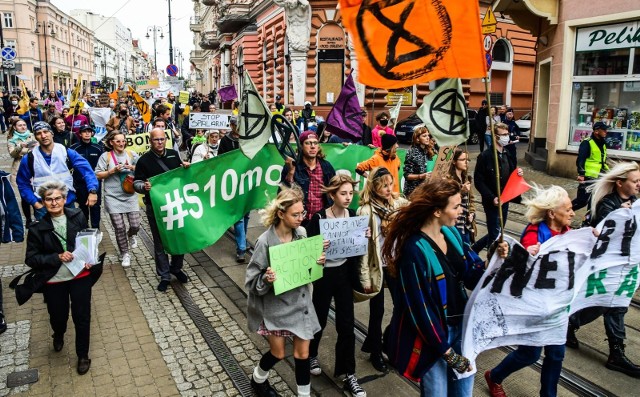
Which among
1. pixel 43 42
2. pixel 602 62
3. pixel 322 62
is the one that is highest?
pixel 43 42

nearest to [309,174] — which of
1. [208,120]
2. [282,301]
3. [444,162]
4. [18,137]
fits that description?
[444,162]

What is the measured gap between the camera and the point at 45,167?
22.6ft

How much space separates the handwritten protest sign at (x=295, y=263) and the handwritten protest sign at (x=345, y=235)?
16cm

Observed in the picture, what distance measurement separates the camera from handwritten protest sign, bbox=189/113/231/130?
948 centimetres

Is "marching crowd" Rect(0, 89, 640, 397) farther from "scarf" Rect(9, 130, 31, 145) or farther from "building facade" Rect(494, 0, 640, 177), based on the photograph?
"building facade" Rect(494, 0, 640, 177)

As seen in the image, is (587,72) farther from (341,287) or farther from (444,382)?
(444,382)

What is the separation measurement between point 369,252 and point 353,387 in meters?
1.07

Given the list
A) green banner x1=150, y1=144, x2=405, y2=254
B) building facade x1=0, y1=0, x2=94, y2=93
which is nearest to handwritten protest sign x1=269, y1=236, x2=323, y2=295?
green banner x1=150, y1=144, x2=405, y2=254

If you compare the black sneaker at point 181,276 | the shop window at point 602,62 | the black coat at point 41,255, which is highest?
the shop window at point 602,62

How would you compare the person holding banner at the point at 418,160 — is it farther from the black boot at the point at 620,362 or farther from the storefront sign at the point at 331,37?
the storefront sign at the point at 331,37

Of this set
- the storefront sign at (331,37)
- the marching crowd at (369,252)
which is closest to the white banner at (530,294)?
the marching crowd at (369,252)

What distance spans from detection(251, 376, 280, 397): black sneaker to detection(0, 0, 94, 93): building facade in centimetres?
5898

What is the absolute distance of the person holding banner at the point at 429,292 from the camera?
3.08 meters

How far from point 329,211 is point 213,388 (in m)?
1.75
